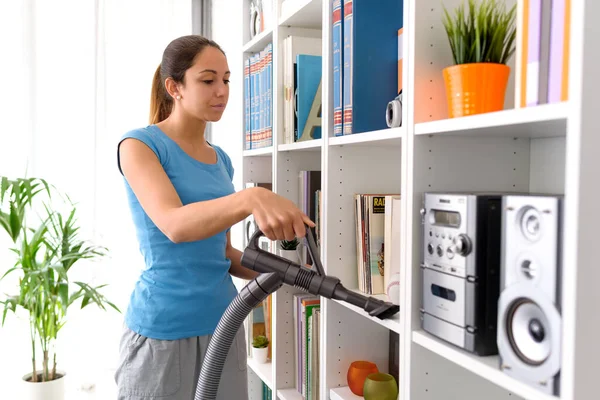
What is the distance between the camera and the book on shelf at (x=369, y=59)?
48.6 inches

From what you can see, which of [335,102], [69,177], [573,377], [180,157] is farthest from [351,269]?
[69,177]

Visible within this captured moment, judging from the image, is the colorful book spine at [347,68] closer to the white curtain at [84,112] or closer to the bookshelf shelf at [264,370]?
the bookshelf shelf at [264,370]


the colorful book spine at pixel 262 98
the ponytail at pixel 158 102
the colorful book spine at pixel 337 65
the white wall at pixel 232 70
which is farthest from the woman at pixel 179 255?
the white wall at pixel 232 70

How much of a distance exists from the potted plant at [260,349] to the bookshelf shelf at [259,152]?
0.78 meters

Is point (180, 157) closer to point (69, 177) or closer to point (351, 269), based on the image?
point (351, 269)

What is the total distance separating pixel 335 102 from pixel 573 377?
2.89 feet

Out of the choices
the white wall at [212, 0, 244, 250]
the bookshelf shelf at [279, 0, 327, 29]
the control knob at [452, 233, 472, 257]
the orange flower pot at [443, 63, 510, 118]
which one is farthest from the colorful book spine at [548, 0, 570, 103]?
the white wall at [212, 0, 244, 250]

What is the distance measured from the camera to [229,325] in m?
1.13

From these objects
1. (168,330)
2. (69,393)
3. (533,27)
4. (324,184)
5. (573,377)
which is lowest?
(69,393)

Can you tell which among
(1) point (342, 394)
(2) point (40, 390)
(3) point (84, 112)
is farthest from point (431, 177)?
(3) point (84, 112)

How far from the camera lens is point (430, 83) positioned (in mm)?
1021

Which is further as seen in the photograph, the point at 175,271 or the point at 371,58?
the point at 175,271

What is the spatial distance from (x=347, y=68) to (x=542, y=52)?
580 millimetres

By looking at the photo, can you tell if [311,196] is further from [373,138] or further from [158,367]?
[158,367]
